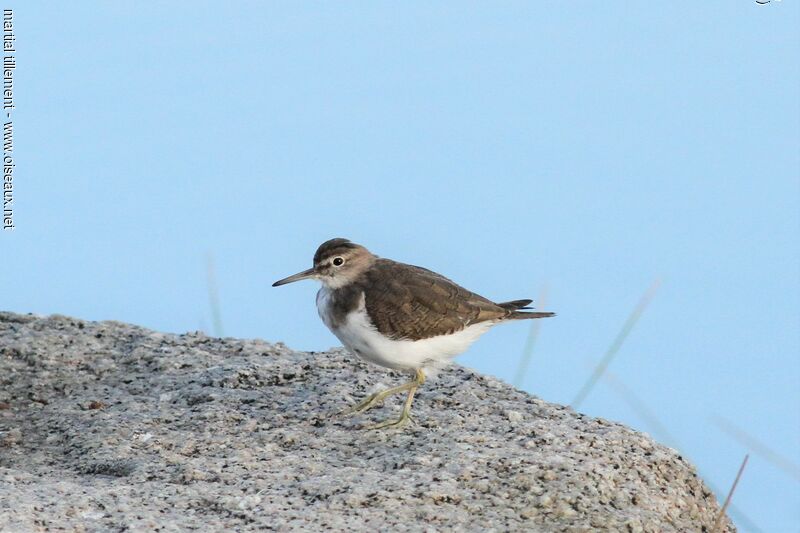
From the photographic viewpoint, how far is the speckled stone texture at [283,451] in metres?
6.27

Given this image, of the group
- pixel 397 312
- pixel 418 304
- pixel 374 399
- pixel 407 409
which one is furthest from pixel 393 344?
pixel 374 399

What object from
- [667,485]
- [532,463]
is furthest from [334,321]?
[667,485]

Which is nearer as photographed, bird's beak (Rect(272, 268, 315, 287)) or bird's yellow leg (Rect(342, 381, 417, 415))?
bird's yellow leg (Rect(342, 381, 417, 415))

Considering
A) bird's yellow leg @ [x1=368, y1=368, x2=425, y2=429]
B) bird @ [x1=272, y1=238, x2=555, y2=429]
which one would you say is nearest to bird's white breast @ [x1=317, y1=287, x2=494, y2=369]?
bird @ [x1=272, y1=238, x2=555, y2=429]

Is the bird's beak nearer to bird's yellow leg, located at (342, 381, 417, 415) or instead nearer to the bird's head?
the bird's head

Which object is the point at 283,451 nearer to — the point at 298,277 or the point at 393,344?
the point at 393,344

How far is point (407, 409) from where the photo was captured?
7.64 metres

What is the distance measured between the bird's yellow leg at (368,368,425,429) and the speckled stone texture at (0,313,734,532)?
0.27 feet

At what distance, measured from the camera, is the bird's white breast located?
7.41 m

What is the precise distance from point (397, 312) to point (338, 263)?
674 millimetres

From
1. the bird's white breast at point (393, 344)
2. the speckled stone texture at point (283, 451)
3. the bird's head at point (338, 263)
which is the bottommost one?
the speckled stone texture at point (283, 451)

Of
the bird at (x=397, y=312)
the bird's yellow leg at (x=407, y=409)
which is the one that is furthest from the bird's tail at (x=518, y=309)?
the bird's yellow leg at (x=407, y=409)

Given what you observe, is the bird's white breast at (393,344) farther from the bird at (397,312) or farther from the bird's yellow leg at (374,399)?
the bird's yellow leg at (374,399)

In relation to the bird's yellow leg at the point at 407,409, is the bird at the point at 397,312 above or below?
above
